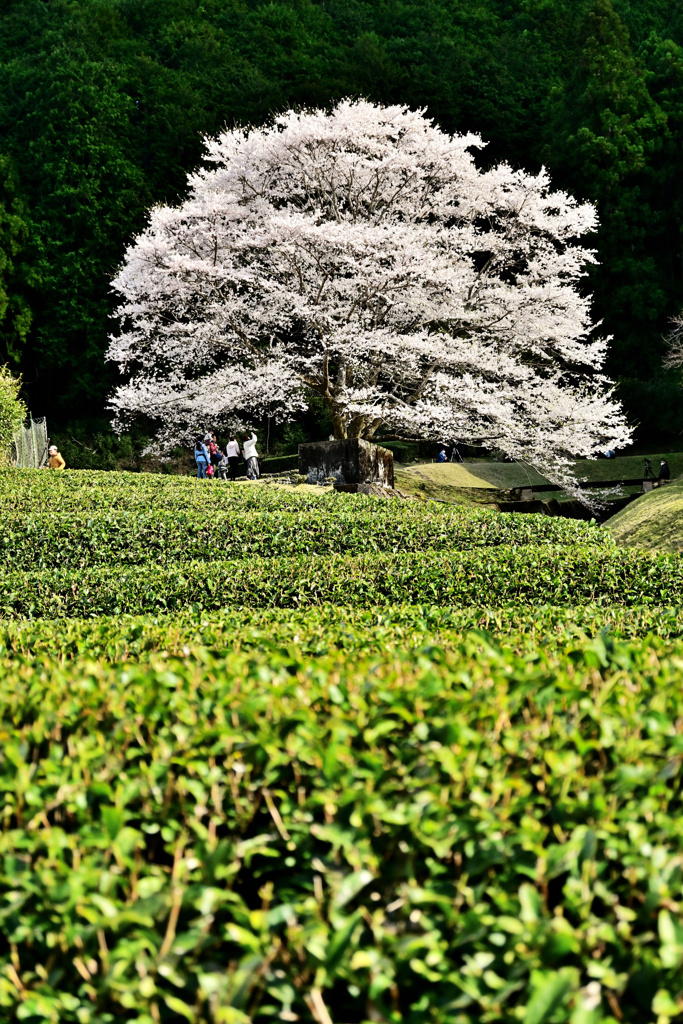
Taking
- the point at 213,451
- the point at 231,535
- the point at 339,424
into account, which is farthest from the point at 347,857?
the point at 213,451

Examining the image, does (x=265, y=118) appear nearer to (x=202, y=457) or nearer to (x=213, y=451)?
(x=213, y=451)

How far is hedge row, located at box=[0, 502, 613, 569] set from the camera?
833 cm

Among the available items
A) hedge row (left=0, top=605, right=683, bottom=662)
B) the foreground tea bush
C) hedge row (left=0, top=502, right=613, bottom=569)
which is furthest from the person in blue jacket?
the foreground tea bush

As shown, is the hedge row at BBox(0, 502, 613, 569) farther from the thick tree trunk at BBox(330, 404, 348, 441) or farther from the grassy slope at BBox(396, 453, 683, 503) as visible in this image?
the thick tree trunk at BBox(330, 404, 348, 441)

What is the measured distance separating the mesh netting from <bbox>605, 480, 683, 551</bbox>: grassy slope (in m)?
12.7

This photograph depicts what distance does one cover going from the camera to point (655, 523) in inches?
402

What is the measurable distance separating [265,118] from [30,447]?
1734cm

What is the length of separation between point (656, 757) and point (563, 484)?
15.7 m

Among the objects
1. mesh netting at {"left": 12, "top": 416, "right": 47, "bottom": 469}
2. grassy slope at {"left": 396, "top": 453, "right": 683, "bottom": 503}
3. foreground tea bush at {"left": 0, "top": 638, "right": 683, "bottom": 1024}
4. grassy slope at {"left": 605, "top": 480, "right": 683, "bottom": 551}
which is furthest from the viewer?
mesh netting at {"left": 12, "top": 416, "right": 47, "bottom": 469}

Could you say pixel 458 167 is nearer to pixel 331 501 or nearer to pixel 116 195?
pixel 331 501

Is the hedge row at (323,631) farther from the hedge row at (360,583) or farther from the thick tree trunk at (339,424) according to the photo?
the thick tree trunk at (339,424)

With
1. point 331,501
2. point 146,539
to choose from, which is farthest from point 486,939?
point 331,501

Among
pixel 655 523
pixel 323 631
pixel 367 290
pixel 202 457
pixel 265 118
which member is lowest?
pixel 323 631

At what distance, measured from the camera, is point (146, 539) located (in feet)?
28.3
